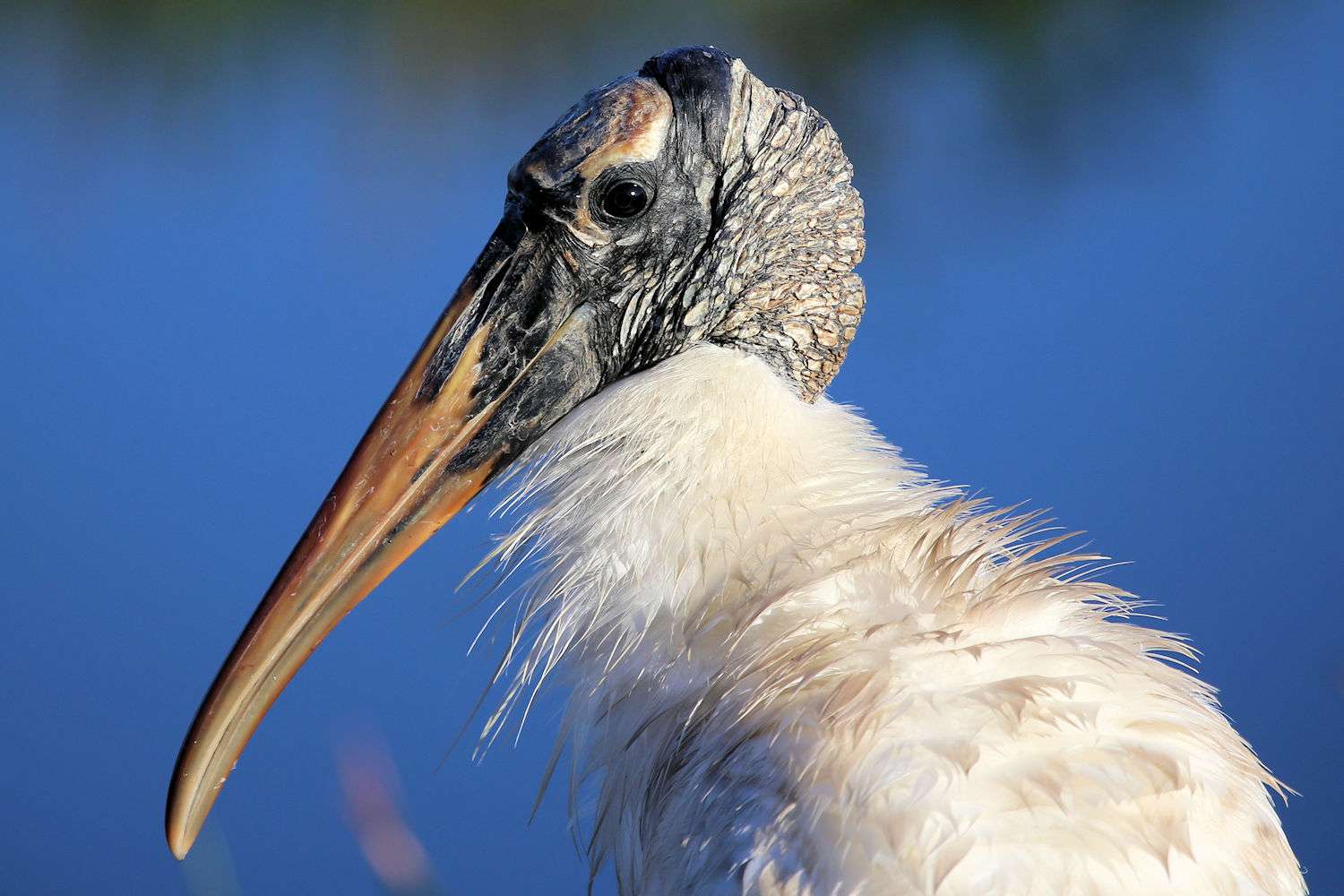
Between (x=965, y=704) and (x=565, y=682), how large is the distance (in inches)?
17.7

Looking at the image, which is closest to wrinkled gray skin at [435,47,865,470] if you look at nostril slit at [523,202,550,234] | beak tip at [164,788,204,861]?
nostril slit at [523,202,550,234]

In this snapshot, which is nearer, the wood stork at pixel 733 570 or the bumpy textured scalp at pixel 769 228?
the wood stork at pixel 733 570

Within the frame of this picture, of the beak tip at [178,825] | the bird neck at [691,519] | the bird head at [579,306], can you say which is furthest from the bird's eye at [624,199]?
the beak tip at [178,825]

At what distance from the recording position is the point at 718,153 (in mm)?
1263

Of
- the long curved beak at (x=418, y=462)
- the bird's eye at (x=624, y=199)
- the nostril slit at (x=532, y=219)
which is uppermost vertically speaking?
the bird's eye at (x=624, y=199)

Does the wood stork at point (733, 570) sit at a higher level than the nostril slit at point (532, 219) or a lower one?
lower

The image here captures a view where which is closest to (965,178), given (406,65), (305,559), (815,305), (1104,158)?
(1104,158)

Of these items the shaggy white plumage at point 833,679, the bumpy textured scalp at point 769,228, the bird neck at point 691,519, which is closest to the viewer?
the shaggy white plumage at point 833,679

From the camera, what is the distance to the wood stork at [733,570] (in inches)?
38.9

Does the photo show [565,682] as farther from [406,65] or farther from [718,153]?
[406,65]

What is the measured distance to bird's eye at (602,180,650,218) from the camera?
1222mm

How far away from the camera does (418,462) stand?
121 cm

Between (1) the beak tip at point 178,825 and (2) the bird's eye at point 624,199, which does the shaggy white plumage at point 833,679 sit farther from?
(1) the beak tip at point 178,825

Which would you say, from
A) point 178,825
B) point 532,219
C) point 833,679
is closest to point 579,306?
point 532,219
